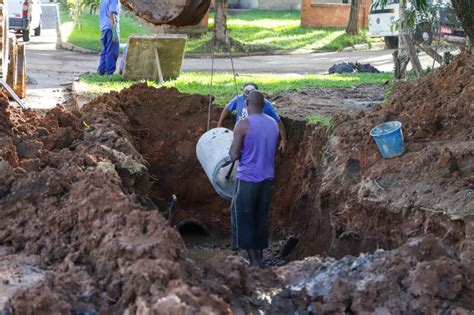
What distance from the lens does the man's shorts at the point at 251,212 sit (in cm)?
996

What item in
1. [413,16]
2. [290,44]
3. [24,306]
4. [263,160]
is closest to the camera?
[24,306]

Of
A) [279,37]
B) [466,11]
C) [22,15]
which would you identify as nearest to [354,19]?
[279,37]

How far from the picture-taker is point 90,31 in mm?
35062

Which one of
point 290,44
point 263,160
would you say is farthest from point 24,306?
point 290,44

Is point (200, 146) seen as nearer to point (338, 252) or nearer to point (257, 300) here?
point (338, 252)

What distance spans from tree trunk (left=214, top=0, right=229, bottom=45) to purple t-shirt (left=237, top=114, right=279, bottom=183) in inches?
757

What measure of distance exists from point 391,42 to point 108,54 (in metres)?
13.1

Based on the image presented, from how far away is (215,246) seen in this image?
13.2m

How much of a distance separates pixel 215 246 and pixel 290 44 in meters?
19.7

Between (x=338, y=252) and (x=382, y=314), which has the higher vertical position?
(x=382, y=314)

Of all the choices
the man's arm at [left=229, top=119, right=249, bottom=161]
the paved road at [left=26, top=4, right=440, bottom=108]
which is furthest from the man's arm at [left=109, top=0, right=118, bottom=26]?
the man's arm at [left=229, top=119, right=249, bottom=161]

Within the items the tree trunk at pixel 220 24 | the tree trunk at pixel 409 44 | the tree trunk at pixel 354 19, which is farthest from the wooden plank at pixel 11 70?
the tree trunk at pixel 354 19

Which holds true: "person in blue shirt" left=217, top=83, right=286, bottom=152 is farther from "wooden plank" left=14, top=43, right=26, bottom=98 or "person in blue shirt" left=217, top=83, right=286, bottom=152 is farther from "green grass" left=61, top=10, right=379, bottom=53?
"green grass" left=61, top=10, right=379, bottom=53

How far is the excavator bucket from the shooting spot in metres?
9.27
